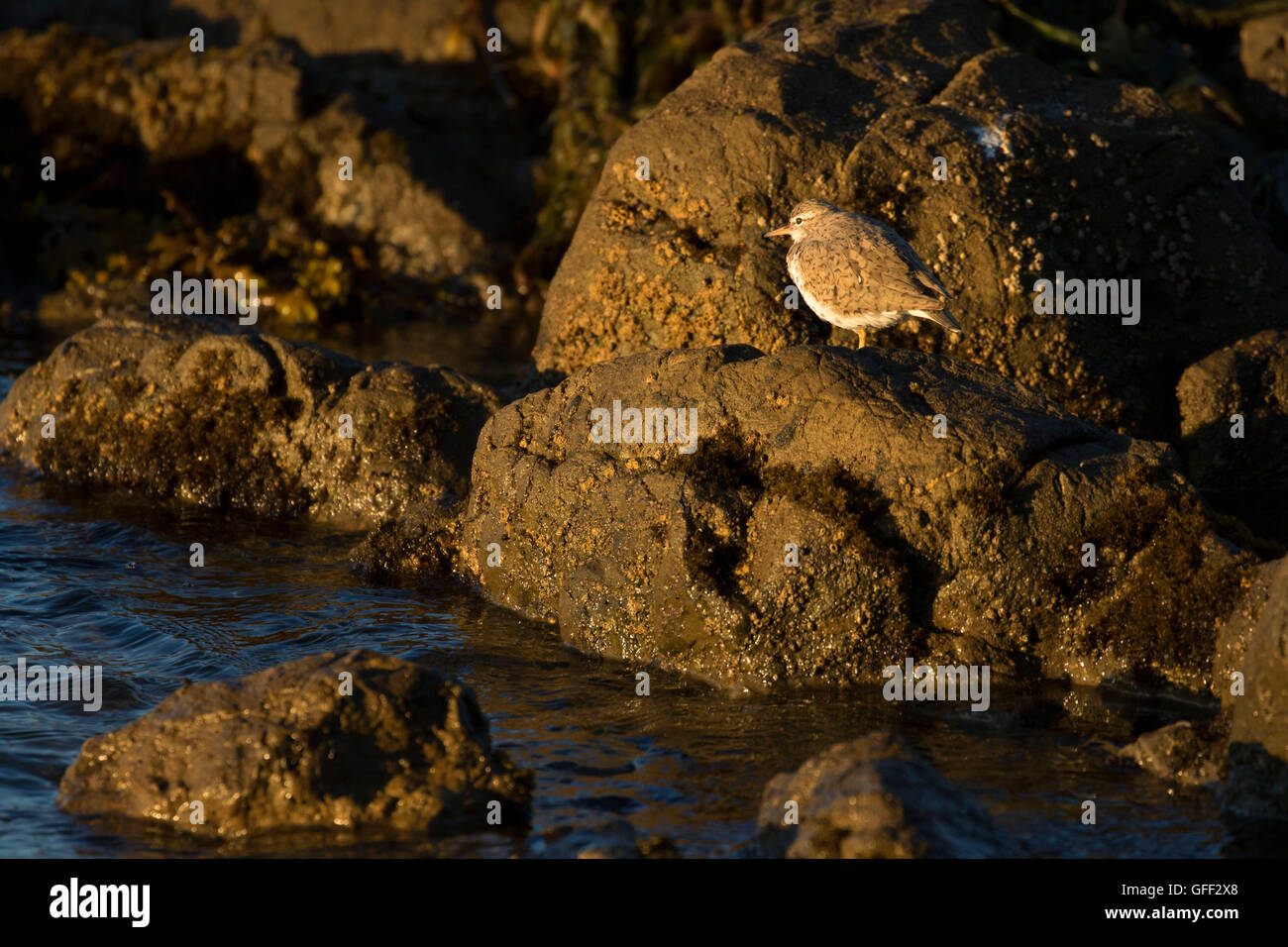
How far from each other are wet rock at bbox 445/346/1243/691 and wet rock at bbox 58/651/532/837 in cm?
195

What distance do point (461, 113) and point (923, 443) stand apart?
1635cm

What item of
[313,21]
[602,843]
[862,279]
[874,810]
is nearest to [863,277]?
[862,279]

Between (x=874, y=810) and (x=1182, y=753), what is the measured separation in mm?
2106

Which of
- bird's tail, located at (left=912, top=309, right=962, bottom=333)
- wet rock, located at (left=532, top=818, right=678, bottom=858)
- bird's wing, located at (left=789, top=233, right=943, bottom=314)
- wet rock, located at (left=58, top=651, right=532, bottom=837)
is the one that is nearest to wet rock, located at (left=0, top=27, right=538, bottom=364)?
bird's wing, located at (left=789, top=233, right=943, bottom=314)

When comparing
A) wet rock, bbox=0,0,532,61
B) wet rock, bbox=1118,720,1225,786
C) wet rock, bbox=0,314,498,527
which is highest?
wet rock, bbox=0,0,532,61

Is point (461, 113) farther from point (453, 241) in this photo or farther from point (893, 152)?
point (893, 152)

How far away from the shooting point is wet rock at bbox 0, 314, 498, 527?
1130 centimetres

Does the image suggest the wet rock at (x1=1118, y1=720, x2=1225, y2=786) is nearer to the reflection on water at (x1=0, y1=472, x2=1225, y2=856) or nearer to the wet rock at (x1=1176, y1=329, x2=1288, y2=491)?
the reflection on water at (x1=0, y1=472, x2=1225, y2=856)

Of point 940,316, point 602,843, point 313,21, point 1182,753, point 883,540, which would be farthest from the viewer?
point 313,21

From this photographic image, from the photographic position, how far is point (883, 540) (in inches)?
317

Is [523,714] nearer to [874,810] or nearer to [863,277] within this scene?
[874,810]

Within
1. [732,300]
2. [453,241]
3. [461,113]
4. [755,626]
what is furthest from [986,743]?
[461,113]

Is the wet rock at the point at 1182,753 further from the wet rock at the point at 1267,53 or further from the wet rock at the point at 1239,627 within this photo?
the wet rock at the point at 1267,53
